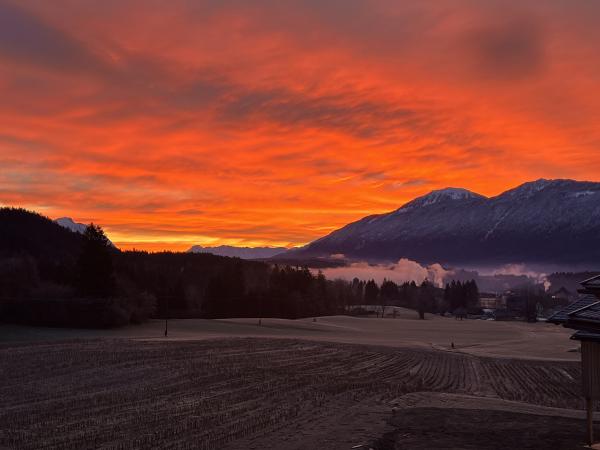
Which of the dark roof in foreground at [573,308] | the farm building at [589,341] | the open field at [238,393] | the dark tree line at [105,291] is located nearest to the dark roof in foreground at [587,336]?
the farm building at [589,341]

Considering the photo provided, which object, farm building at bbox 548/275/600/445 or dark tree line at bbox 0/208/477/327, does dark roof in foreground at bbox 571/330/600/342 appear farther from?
dark tree line at bbox 0/208/477/327

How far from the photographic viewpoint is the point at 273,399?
118ft

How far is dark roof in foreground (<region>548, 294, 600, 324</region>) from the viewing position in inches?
913

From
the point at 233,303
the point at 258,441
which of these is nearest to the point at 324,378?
the point at 258,441

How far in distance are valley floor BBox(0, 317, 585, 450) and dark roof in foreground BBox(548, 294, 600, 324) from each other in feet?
14.7

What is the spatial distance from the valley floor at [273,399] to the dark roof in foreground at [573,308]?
4486 millimetres

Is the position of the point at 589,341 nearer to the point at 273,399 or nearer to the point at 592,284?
the point at 592,284

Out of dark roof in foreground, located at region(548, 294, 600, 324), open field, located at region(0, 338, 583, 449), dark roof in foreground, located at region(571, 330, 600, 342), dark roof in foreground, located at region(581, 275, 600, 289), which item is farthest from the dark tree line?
dark roof in foreground, located at region(571, 330, 600, 342)

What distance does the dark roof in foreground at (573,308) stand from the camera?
76.1 feet

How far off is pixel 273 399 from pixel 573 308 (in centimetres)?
1807

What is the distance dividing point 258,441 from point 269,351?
133 ft

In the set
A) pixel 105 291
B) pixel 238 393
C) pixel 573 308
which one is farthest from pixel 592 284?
pixel 105 291

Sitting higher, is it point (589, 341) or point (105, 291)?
point (105, 291)

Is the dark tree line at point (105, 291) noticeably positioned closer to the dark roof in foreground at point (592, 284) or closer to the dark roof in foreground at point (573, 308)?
the dark roof in foreground at point (573, 308)
